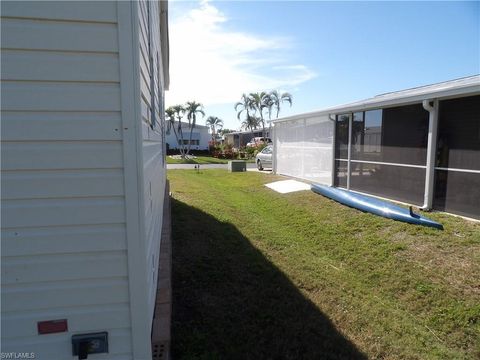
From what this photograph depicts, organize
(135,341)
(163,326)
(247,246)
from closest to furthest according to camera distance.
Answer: (135,341)
(163,326)
(247,246)

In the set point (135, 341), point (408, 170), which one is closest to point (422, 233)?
point (408, 170)

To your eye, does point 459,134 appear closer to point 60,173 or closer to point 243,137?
point 60,173

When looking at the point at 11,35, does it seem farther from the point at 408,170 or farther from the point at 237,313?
the point at 408,170

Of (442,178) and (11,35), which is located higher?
(11,35)

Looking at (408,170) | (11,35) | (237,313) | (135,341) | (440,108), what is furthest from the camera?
(408,170)

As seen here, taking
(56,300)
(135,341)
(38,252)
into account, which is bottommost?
(135,341)

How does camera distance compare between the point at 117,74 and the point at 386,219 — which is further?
the point at 386,219

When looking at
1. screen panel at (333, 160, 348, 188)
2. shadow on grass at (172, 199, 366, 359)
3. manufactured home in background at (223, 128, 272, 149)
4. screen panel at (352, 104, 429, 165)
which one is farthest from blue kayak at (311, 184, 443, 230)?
manufactured home in background at (223, 128, 272, 149)

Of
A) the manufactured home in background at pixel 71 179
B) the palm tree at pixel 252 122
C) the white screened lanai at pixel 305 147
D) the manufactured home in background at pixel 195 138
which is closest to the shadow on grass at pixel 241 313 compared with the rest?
the manufactured home in background at pixel 71 179

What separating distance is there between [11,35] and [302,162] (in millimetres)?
11442

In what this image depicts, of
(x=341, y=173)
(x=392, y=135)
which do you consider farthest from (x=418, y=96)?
(x=341, y=173)

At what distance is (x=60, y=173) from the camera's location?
5.80ft

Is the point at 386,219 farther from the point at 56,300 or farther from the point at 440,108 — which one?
the point at 56,300

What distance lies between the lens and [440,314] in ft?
11.7
